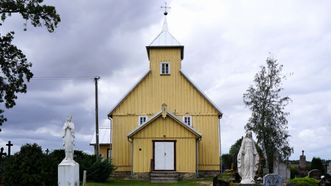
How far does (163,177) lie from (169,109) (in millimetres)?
6235

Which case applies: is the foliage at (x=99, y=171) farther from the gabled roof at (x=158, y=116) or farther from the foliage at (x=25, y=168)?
the foliage at (x=25, y=168)

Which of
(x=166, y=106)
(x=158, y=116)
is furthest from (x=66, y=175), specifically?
(x=166, y=106)

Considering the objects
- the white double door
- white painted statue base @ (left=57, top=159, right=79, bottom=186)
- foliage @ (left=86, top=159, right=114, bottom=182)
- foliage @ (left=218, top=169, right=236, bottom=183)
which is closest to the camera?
white painted statue base @ (left=57, top=159, right=79, bottom=186)

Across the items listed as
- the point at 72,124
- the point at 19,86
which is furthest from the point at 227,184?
the point at 19,86

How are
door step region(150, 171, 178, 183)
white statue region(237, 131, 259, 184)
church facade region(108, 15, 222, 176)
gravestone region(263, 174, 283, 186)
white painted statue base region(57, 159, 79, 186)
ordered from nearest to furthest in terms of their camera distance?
gravestone region(263, 174, 283, 186), white painted statue base region(57, 159, 79, 186), white statue region(237, 131, 259, 184), door step region(150, 171, 178, 183), church facade region(108, 15, 222, 176)

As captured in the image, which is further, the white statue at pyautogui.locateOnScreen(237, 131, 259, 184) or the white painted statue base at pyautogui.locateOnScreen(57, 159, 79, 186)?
the white statue at pyautogui.locateOnScreen(237, 131, 259, 184)

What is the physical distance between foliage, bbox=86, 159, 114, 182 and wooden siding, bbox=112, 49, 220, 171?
266 inches

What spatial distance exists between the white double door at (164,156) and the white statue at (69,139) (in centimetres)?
1521

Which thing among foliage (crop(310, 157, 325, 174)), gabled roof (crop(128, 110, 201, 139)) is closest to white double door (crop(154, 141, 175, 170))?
gabled roof (crop(128, 110, 201, 139))

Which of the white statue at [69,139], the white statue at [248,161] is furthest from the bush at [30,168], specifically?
the white statue at [248,161]

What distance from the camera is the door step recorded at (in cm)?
3372

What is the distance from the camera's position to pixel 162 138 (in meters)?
35.8

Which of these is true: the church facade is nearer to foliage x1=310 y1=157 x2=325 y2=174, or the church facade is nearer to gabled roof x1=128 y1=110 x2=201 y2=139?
gabled roof x1=128 y1=110 x2=201 y2=139

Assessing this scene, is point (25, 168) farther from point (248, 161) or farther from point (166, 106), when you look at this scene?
point (166, 106)
